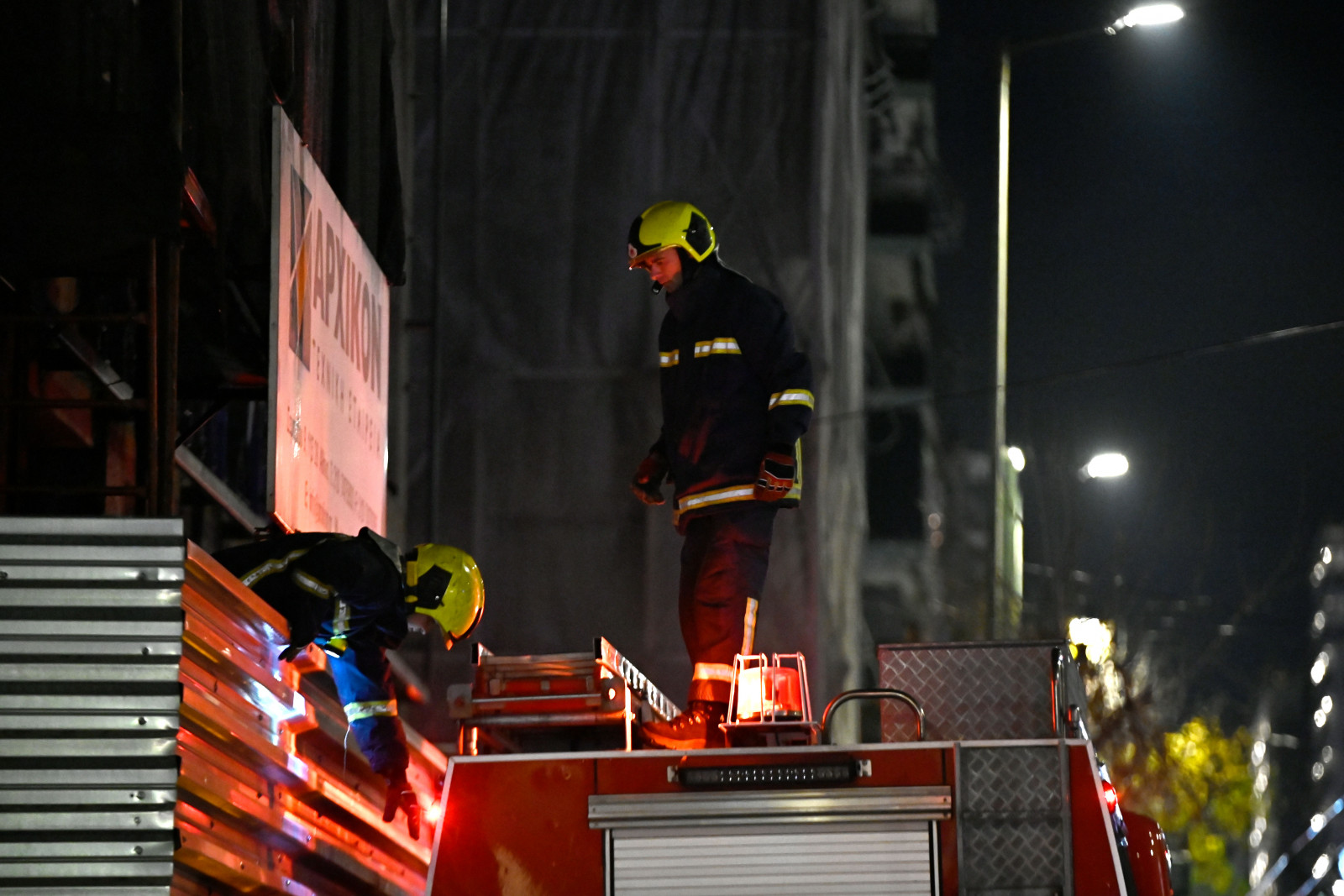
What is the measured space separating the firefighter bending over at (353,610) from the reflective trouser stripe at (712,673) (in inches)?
45.6

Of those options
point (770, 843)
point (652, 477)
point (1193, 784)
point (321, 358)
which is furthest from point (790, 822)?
point (1193, 784)

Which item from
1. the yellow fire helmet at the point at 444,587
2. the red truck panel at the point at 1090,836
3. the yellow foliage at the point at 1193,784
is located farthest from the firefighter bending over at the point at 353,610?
the yellow foliage at the point at 1193,784

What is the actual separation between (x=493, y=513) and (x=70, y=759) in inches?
354

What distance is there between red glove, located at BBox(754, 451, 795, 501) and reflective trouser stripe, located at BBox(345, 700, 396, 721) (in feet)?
5.63

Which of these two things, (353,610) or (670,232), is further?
(670,232)

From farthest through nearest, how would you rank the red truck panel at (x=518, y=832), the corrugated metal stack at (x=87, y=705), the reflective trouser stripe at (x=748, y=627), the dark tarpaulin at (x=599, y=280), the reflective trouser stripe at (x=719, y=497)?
the dark tarpaulin at (x=599, y=280) → the reflective trouser stripe at (x=719, y=497) → the reflective trouser stripe at (x=748, y=627) → the red truck panel at (x=518, y=832) → the corrugated metal stack at (x=87, y=705)

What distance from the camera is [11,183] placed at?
6.86m

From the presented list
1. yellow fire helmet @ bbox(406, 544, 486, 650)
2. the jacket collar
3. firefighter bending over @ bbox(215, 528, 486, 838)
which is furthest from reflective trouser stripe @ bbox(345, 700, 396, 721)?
the jacket collar

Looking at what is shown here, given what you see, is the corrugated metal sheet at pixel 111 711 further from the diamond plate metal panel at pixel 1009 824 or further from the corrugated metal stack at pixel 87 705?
the diamond plate metal panel at pixel 1009 824

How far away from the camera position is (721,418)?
26.0ft

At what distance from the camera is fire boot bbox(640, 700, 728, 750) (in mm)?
7066

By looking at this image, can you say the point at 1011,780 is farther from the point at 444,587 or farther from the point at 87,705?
the point at 444,587

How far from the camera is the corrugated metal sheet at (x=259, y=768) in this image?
5461 mm

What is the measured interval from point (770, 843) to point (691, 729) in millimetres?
1561
